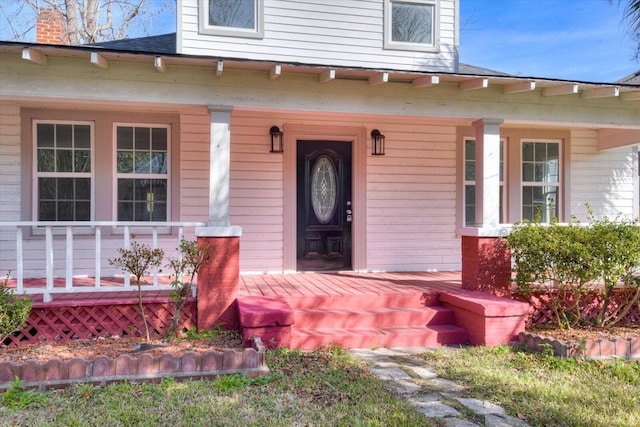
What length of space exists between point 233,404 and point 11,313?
238 cm

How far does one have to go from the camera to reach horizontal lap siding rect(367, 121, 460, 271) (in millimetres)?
7160

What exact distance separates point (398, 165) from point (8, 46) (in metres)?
5.25

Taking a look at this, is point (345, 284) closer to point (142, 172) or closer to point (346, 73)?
point (346, 73)

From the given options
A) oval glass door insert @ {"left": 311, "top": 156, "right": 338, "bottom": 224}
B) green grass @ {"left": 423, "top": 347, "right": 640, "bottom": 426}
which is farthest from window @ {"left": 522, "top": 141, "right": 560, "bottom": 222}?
green grass @ {"left": 423, "top": 347, "right": 640, "bottom": 426}

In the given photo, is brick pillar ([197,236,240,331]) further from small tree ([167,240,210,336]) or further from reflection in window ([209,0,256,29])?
reflection in window ([209,0,256,29])

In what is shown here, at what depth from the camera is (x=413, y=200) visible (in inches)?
288

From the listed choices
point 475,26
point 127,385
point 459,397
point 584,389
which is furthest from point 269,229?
point 475,26

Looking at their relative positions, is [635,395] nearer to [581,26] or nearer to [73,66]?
[73,66]

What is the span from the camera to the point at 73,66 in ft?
15.0

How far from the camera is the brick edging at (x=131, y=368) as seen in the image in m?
3.41

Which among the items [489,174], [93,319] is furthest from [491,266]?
[93,319]

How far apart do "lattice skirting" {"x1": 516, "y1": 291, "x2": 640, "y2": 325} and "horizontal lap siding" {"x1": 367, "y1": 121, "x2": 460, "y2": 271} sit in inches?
80.3

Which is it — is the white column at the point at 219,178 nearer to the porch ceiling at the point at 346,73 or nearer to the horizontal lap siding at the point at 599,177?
the porch ceiling at the point at 346,73

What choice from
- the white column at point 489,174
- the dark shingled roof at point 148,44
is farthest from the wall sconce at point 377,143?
the dark shingled roof at point 148,44
